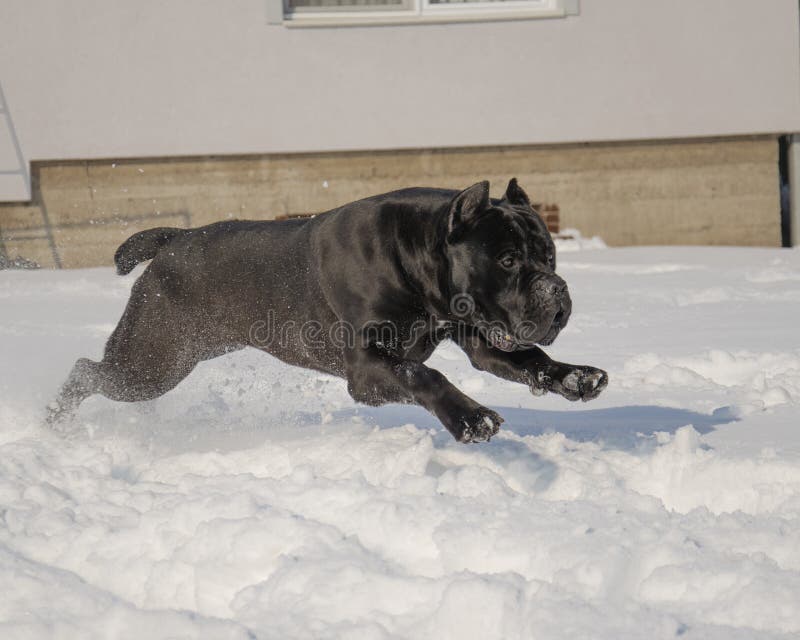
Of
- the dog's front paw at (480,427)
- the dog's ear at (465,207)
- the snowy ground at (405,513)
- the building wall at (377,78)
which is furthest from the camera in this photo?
the building wall at (377,78)

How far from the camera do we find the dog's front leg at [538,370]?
363 cm

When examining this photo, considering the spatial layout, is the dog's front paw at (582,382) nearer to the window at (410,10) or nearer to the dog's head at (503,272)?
the dog's head at (503,272)

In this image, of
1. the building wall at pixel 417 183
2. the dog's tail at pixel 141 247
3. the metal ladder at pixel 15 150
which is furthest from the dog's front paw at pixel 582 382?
the metal ladder at pixel 15 150

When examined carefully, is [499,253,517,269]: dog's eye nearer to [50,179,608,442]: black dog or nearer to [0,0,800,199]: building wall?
[50,179,608,442]: black dog

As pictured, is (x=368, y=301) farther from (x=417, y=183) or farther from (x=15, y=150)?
(x=15, y=150)

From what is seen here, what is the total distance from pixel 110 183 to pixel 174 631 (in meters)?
8.35

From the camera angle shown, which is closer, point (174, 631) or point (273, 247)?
point (174, 631)

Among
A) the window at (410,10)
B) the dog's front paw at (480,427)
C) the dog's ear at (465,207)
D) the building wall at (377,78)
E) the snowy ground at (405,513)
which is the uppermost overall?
the window at (410,10)

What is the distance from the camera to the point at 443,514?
3.09m

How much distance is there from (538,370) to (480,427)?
0.64 m

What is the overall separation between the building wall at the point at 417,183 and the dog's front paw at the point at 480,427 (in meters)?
7.17

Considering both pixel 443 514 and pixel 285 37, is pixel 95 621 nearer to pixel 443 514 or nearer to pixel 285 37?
pixel 443 514

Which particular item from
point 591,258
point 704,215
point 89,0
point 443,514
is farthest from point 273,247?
point 704,215

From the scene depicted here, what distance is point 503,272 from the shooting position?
3621mm
